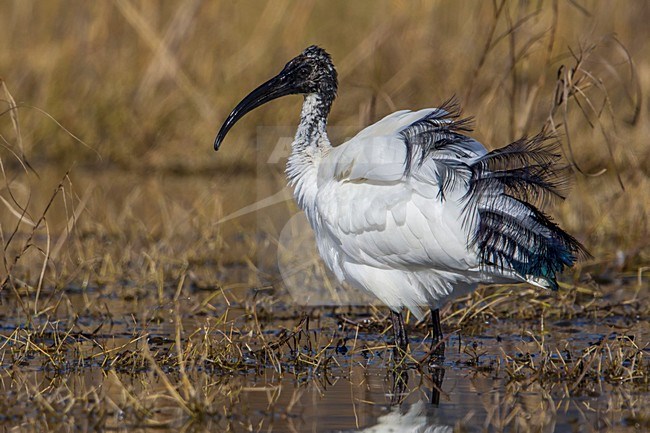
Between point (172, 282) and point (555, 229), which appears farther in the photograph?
point (172, 282)

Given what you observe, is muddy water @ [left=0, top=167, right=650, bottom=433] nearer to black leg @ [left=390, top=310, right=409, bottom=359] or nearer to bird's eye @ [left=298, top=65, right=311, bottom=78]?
black leg @ [left=390, top=310, right=409, bottom=359]

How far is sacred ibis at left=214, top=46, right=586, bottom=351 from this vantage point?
560cm

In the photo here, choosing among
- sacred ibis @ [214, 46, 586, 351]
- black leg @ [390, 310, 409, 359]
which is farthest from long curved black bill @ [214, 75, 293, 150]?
black leg @ [390, 310, 409, 359]

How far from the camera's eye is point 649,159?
1177cm

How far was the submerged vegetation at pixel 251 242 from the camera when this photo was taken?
16.7 feet

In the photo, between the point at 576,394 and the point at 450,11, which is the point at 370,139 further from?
the point at 450,11

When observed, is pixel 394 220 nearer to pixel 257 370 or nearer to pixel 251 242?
pixel 257 370

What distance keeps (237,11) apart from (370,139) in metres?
9.14

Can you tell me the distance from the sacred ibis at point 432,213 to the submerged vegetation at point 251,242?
35cm

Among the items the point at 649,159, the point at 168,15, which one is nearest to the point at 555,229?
the point at 649,159

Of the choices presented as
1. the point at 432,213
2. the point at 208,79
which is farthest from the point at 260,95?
the point at 208,79

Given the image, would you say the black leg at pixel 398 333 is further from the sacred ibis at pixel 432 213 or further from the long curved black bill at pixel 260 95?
the long curved black bill at pixel 260 95

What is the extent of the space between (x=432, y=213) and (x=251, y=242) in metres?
3.44

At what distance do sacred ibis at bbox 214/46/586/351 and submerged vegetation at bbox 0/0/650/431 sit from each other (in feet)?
1.14
